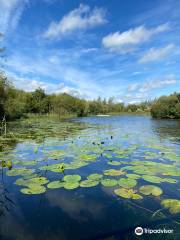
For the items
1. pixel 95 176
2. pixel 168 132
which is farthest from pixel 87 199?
pixel 168 132

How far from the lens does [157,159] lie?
8.26 m

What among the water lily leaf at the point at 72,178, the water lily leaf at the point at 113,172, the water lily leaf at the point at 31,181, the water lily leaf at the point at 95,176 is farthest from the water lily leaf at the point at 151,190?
the water lily leaf at the point at 31,181

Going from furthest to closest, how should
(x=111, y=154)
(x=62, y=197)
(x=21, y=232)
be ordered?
(x=111, y=154) → (x=62, y=197) → (x=21, y=232)

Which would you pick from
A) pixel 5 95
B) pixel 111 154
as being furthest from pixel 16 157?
pixel 5 95

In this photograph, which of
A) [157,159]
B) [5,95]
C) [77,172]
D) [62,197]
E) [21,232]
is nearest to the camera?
[21,232]

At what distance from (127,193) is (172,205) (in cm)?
94

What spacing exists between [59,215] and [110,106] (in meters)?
113

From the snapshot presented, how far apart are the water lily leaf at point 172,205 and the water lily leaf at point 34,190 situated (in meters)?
2.64

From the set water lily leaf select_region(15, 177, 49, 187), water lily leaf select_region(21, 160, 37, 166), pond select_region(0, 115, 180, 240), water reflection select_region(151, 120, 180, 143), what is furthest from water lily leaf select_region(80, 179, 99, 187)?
water reflection select_region(151, 120, 180, 143)

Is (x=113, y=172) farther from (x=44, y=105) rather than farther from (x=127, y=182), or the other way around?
(x=44, y=105)

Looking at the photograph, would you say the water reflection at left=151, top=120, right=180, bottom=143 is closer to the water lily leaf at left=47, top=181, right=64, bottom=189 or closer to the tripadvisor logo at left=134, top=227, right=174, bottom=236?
the water lily leaf at left=47, top=181, right=64, bottom=189

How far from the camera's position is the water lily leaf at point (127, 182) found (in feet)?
17.2

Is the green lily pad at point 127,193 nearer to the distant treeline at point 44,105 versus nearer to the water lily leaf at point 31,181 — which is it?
the water lily leaf at point 31,181

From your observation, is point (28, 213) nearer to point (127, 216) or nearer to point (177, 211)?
point (127, 216)
